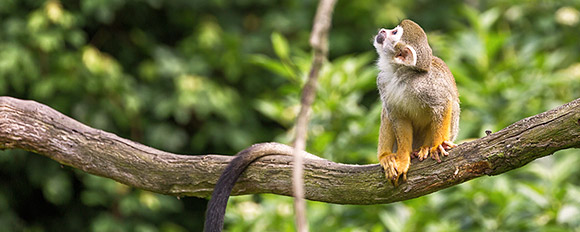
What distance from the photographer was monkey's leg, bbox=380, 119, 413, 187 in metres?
2.58

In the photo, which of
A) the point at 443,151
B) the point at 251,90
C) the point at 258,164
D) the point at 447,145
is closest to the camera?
the point at 443,151

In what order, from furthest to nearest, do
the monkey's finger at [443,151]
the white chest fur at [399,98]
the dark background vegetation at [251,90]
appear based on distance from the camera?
the dark background vegetation at [251,90]
the white chest fur at [399,98]
the monkey's finger at [443,151]

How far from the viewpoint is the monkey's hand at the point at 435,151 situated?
2548mm

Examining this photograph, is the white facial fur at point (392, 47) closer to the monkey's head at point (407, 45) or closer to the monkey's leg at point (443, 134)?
the monkey's head at point (407, 45)

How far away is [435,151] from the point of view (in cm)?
259

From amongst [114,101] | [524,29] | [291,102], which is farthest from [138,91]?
[524,29]

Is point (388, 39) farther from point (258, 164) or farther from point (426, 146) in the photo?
point (258, 164)

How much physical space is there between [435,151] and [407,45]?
476 mm

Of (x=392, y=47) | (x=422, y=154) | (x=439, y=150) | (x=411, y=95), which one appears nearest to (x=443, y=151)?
(x=439, y=150)

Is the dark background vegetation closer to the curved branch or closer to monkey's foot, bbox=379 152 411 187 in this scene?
the curved branch

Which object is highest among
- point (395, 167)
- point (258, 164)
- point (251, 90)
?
point (251, 90)

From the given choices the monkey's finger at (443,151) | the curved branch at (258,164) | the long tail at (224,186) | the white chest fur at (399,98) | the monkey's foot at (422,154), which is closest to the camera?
the curved branch at (258,164)

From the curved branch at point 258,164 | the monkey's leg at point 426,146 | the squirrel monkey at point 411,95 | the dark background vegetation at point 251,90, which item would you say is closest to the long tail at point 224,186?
the curved branch at point 258,164

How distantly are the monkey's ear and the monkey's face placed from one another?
0.08ft
